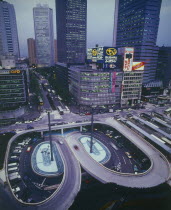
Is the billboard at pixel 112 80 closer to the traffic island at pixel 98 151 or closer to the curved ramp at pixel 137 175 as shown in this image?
the traffic island at pixel 98 151

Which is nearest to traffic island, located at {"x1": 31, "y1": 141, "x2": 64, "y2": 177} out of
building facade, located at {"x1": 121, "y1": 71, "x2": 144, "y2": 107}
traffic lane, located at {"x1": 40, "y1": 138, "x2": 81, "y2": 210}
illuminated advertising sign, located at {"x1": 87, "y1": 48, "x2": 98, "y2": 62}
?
traffic lane, located at {"x1": 40, "y1": 138, "x2": 81, "y2": 210}

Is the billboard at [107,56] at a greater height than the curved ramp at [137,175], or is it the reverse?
the billboard at [107,56]

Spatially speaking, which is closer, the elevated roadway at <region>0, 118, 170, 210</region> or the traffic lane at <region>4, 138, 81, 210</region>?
the traffic lane at <region>4, 138, 81, 210</region>

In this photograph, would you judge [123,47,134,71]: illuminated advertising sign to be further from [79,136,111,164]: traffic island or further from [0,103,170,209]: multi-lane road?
[79,136,111,164]: traffic island

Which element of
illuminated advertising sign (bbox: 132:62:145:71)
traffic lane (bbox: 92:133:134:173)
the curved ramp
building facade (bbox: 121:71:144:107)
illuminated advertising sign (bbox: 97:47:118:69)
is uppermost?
illuminated advertising sign (bbox: 97:47:118:69)

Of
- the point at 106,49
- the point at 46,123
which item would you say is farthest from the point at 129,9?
the point at 46,123

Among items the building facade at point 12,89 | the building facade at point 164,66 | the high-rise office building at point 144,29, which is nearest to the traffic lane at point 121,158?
the building facade at point 12,89

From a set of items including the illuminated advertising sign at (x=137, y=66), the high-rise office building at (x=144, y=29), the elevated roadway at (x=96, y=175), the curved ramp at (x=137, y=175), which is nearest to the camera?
the elevated roadway at (x=96, y=175)
